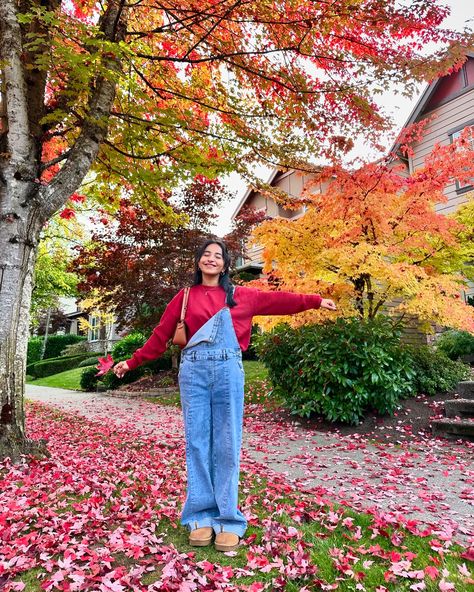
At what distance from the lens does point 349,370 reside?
6.82 m

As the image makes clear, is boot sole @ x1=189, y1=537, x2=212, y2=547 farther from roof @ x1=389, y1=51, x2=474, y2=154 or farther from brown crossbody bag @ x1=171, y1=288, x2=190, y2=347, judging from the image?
roof @ x1=389, y1=51, x2=474, y2=154

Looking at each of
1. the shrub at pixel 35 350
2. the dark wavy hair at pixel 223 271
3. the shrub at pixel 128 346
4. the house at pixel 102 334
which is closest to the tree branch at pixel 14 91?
the dark wavy hair at pixel 223 271

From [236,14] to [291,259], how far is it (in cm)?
365

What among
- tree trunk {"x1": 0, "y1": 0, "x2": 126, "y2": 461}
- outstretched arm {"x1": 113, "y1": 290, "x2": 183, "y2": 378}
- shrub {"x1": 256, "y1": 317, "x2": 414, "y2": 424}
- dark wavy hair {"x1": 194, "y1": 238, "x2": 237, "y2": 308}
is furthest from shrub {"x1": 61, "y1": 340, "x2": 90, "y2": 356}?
dark wavy hair {"x1": 194, "y1": 238, "x2": 237, "y2": 308}

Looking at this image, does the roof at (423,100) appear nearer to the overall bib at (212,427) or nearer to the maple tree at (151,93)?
the maple tree at (151,93)

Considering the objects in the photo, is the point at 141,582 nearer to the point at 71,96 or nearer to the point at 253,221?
the point at 71,96

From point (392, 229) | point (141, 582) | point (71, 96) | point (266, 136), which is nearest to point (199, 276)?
point (141, 582)

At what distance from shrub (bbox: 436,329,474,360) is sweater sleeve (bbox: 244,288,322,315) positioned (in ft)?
25.7

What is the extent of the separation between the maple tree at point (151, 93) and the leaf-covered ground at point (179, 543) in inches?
55.6

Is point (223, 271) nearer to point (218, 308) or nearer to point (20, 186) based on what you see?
point (218, 308)

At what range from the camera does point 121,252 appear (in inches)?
486

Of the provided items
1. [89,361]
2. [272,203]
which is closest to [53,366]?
[89,361]

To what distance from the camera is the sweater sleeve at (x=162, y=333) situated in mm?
3084

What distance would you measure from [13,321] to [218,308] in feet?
8.61
